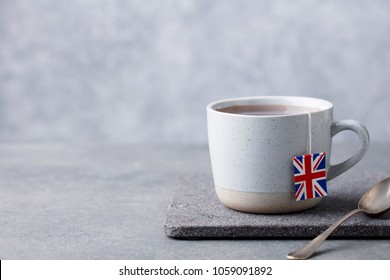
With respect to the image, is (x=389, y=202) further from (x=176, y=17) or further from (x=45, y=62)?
(x=45, y=62)

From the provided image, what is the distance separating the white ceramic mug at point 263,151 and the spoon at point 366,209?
0.21 ft

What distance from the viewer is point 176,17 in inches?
68.2

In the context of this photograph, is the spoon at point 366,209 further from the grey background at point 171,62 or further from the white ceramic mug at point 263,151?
the grey background at point 171,62

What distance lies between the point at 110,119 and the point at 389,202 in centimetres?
107

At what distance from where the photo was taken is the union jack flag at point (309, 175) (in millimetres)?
866

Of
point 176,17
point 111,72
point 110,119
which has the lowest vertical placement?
point 110,119

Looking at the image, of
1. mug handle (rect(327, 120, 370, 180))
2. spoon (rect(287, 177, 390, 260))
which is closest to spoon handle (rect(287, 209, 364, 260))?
spoon (rect(287, 177, 390, 260))

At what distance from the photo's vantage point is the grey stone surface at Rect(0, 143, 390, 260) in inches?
31.8

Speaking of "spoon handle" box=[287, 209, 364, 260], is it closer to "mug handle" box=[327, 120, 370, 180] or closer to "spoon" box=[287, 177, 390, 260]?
"spoon" box=[287, 177, 390, 260]

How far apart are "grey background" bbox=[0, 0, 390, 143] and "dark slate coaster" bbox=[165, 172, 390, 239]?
0.84m

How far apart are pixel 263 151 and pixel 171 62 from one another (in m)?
0.95

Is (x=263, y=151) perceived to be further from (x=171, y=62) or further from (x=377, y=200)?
(x=171, y=62)

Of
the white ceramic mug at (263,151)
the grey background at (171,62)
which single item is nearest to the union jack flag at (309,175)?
the white ceramic mug at (263,151)
